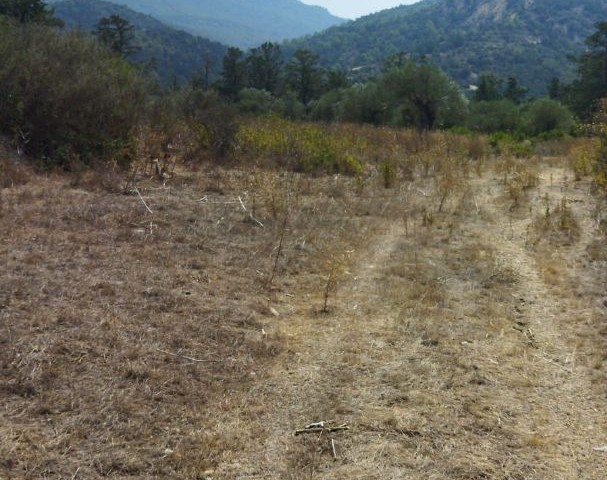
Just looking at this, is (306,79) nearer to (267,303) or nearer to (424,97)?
(424,97)

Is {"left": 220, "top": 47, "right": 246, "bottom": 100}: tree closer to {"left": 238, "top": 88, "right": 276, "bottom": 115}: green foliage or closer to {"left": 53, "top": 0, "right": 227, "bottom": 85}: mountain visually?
{"left": 238, "top": 88, "right": 276, "bottom": 115}: green foliage

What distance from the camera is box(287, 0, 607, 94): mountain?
108 metres

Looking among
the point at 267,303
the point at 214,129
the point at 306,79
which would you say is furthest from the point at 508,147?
the point at 306,79

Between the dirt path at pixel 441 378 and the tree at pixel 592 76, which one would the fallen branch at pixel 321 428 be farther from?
the tree at pixel 592 76

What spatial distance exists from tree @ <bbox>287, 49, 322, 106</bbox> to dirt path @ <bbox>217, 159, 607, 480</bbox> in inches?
1926

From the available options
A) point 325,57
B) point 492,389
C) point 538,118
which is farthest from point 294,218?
point 325,57

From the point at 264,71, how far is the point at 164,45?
6088 cm

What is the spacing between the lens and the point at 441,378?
384 centimetres

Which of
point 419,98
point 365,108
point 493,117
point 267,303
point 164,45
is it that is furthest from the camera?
point 164,45

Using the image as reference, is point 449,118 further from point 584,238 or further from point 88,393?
point 88,393

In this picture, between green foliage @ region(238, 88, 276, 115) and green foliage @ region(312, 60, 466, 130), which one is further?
green foliage @ region(238, 88, 276, 115)

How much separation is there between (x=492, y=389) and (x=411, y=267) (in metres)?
2.44

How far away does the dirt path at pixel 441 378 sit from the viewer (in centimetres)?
302

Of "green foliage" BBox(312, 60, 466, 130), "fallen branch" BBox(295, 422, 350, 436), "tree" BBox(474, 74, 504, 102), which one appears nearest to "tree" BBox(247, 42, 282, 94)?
"tree" BBox(474, 74, 504, 102)
